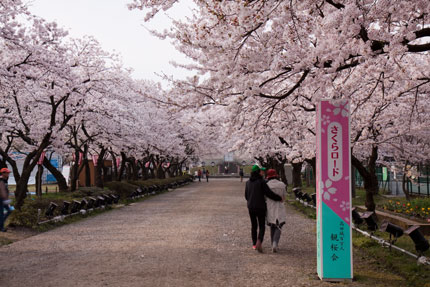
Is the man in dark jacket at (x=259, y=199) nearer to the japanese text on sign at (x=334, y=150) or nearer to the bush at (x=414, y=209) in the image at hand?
the japanese text on sign at (x=334, y=150)

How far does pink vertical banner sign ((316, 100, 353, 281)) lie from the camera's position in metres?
6.62

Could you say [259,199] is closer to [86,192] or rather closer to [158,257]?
[158,257]

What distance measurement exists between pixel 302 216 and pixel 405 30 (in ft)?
37.4

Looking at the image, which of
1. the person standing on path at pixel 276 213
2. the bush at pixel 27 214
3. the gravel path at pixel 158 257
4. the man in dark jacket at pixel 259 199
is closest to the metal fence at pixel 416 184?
the gravel path at pixel 158 257

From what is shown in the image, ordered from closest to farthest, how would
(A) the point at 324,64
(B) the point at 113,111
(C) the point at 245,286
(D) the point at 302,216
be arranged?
(C) the point at 245,286 → (A) the point at 324,64 → (D) the point at 302,216 → (B) the point at 113,111

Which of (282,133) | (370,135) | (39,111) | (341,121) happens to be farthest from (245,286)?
(39,111)

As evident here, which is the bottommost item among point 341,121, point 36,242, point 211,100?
point 36,242

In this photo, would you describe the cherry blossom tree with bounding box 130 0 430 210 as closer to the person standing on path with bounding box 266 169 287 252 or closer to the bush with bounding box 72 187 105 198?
the person standing on path with bounding box 266 169 287 252

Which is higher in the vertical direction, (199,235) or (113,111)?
(113,111)

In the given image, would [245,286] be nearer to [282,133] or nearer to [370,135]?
[370,135]

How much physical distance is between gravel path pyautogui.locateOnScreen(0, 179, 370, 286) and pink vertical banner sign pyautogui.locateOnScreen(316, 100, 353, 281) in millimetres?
309

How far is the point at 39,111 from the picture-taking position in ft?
71.7

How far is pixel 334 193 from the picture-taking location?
6.62m

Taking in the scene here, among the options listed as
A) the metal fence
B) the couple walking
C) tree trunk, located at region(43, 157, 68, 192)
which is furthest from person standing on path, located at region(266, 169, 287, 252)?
tree trunk, located at region(43, 157, 68, 192)
